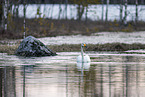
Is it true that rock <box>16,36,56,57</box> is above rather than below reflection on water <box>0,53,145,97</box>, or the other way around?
below

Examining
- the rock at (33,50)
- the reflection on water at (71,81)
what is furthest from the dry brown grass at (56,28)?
the reflection on water at (71,81)

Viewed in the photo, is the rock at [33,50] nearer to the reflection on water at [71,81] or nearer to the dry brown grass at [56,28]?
the reflection on water at [71,81]

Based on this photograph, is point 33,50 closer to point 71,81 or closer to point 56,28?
point 71,81

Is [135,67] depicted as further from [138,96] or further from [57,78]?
[138,96]

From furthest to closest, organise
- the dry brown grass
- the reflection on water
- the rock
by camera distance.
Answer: the dry brown grass, the rock, the reflection on water

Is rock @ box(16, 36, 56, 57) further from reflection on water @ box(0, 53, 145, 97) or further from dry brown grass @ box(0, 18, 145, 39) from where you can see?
dry brown grass @ box(0, 18, 145, 39)

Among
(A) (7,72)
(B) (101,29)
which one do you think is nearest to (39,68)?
(A) (7,72)

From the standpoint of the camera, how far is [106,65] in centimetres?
1755

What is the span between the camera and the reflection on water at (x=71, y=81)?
34.4ft

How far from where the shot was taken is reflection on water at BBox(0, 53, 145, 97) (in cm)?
1049

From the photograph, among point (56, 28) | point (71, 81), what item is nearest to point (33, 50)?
point (71, 81)

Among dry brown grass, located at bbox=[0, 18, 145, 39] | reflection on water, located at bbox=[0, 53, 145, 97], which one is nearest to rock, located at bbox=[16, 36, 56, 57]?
reflection on water, located at bbox=[0, 53, 145, 97]

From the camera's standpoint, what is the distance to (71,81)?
1263cm

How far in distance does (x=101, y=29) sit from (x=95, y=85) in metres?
43.7
